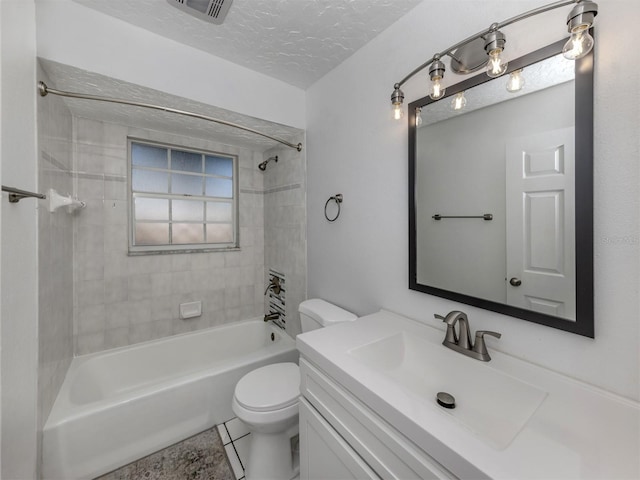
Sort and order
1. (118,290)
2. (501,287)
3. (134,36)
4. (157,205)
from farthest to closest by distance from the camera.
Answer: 1. (157,205)
2. (118,290)
3. (134,36)
4. (501,287)

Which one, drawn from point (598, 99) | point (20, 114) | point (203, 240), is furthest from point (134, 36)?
point (598, 99)

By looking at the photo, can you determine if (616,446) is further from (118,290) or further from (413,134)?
(118,290)

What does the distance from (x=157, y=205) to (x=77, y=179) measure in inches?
20.5

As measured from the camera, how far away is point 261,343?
8.38ft

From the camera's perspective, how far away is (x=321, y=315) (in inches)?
61.4

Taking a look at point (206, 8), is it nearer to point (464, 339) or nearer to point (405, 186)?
point (405, 186)

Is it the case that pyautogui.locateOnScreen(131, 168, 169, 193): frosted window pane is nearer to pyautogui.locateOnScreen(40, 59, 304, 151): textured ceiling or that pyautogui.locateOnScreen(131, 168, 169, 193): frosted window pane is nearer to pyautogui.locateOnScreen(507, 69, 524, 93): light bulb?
pyautogui.locateOnScreen(40, 59, 304, 151): textured ceiling

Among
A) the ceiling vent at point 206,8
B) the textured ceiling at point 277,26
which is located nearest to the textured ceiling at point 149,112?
the textured ceiling at point 277,26

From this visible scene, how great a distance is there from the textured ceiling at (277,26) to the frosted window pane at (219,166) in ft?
3.24

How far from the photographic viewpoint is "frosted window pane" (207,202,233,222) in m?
2.44

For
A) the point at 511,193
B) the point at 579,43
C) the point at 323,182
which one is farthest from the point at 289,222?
the point at 579,43

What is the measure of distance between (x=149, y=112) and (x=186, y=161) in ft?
1.91

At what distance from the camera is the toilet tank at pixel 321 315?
1510 millimetres

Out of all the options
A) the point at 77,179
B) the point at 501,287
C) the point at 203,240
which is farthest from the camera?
the point at 203,240
